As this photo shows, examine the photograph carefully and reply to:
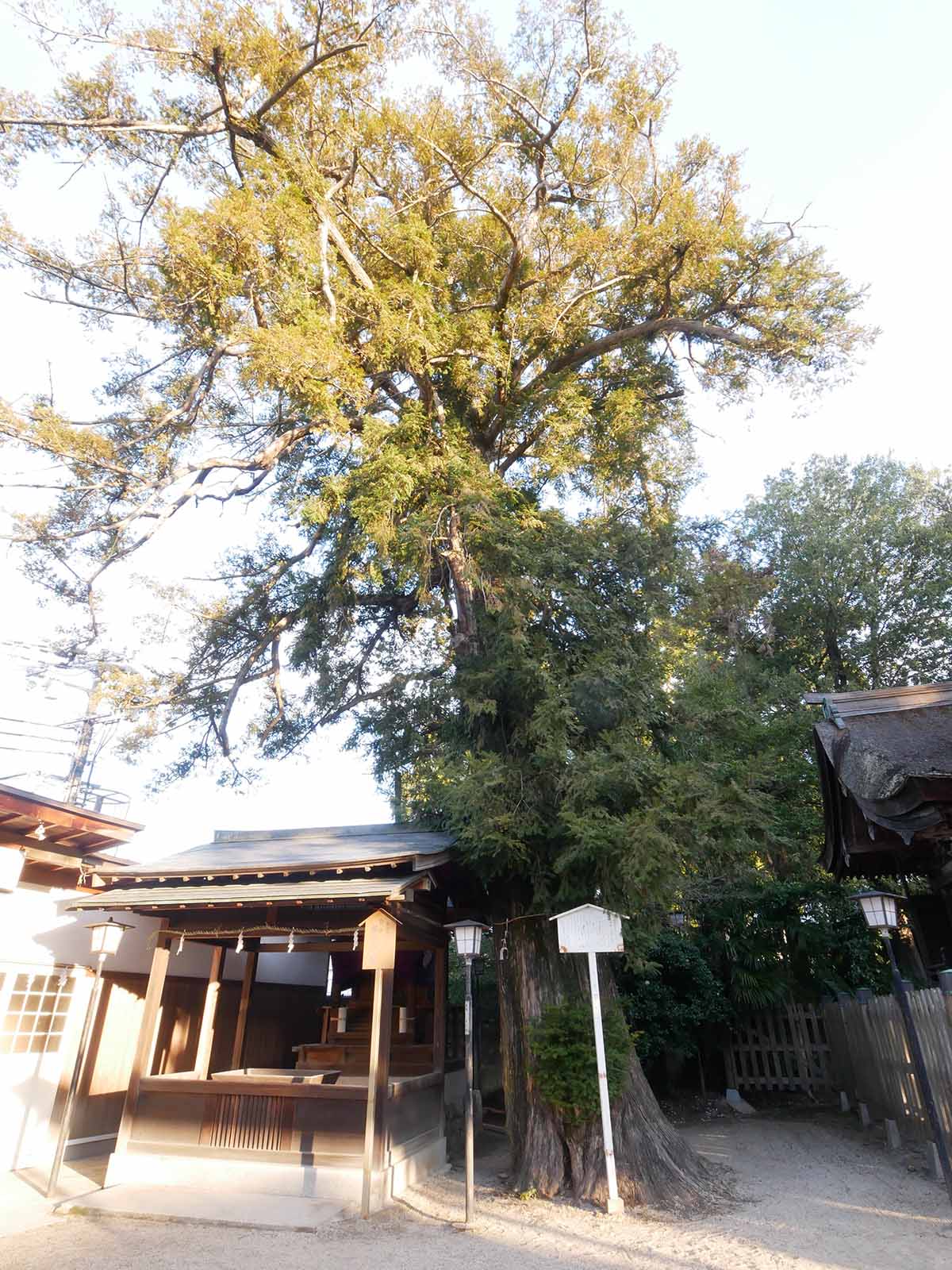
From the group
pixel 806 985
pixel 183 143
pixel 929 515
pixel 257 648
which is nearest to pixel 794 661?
pixel 929 515

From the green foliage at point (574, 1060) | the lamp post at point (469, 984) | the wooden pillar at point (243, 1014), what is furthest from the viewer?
the wooden pillar at point (243, 1014)

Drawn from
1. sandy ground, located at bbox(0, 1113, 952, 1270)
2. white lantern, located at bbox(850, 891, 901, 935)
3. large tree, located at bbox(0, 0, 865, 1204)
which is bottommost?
sandy ground, located at bbox(0, 1113, 952, 1270)

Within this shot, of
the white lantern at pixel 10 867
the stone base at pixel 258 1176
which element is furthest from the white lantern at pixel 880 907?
the white lantern at pixel 10 867

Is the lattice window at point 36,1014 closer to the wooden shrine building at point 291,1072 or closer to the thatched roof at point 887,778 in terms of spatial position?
the wooden shrine building at point 291,1072

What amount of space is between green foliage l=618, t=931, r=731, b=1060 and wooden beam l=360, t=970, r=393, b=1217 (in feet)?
18.5

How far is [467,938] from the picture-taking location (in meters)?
6.85

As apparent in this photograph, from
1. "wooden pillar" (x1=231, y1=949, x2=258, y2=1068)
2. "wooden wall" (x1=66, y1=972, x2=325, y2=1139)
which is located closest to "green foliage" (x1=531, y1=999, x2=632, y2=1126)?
"wooden pillar" (x1=231, y1=949, x2=258, y2=1068)

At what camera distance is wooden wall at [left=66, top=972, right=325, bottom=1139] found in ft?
29.1

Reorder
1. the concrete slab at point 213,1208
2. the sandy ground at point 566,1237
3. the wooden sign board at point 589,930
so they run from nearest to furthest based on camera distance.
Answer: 1. the sandy ground at point 566,1237
2. the concrete slab at point 213,1208
3. the wooden sign board at point 589,930

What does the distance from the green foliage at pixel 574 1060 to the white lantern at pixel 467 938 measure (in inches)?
50.8

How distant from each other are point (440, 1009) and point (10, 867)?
5.60 m

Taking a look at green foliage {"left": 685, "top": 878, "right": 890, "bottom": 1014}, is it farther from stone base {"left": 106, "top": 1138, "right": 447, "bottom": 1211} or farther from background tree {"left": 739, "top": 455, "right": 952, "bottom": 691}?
background tree {"left": 739, "top": 455, "right": 952, "bottom": 691}

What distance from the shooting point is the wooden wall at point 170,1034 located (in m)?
8.88

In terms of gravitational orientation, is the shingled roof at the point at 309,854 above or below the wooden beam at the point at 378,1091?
above
